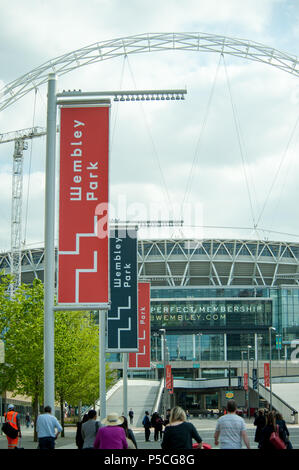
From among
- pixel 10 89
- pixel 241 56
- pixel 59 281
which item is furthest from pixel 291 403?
pixel 59 281

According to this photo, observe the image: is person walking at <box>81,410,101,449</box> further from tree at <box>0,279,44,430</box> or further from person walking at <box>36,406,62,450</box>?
tree at <box>0,279,44,430</box>

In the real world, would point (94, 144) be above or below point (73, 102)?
below

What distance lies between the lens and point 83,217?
16562mm

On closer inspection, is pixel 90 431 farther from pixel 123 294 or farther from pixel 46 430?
pixel 123 294

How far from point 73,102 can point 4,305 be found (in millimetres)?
24601

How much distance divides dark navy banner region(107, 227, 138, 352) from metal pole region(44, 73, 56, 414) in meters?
13.2

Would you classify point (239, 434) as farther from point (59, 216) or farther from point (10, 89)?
point (10, 89)

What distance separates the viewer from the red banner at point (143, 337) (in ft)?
128

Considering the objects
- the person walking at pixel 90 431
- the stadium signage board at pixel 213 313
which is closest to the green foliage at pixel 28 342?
the person walking at pixel 90 431

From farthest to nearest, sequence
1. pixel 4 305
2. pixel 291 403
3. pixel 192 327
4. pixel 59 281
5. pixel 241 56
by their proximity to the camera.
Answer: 1. pixel 192 327
2. pixel 241 56
3. pixel 291 403
4. pixel 4 305
5. pixel 59 281

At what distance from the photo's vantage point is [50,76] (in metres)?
17.6

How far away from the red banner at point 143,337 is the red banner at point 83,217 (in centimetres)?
2268

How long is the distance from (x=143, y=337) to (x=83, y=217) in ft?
76.9

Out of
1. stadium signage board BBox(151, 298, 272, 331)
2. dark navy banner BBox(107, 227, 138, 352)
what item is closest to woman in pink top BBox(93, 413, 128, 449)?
dark navy banner BBox(107, 227, 138, 352)
